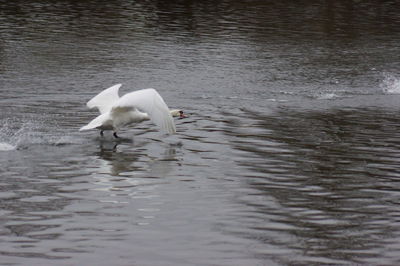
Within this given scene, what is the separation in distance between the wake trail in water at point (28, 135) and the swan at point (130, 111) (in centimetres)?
49

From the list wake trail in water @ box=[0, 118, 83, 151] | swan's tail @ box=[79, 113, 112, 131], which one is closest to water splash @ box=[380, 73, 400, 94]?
swan's tail @ box=[79, 113, 112, 131]

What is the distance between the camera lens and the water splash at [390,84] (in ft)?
73.0

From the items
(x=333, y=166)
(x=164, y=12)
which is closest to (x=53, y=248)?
(x=333, y=166)

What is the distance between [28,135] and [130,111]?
1.88 meters

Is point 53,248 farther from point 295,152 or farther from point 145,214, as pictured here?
point 295,152

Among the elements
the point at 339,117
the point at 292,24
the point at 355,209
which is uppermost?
the point at 355,209

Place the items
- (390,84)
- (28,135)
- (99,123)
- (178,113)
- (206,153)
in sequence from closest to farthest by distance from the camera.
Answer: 1. (206,153)
2. (99,123)
3. (28,135)
4. (178,113)
5. (390,84)

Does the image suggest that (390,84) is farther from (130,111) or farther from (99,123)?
(99,123)

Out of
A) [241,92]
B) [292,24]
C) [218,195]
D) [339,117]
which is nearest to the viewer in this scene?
[218,195]

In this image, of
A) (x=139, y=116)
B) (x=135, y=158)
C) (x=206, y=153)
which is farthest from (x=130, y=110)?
(x=206, y=153)

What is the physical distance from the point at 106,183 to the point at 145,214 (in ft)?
5.80

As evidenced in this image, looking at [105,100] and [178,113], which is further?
[105,100]

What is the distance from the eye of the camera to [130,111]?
652 inches

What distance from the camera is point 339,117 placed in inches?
733
